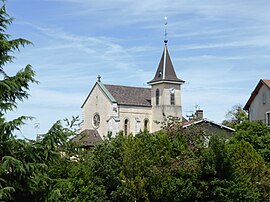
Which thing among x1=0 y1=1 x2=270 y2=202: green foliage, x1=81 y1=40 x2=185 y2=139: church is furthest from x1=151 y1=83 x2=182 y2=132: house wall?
x1=0 y1=1 x2=270 y2=202: green foliage

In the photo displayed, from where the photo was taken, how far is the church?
85.0 metres

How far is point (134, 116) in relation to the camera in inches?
3396

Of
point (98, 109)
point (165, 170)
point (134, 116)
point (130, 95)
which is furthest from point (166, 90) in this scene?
point (165, 170)

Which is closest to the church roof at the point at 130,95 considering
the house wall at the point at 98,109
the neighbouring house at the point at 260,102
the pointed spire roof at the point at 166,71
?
the house wall at the point at 98,109

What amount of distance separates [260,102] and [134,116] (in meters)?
36.2

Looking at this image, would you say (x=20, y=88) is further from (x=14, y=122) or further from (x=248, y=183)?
(x=248, y=183)

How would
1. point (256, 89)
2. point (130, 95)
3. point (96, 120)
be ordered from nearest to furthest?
point (256, 89) → point (96, 120) → point (130, 95)

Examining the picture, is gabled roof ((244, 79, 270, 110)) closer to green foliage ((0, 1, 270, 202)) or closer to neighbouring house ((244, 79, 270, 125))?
neighbouring house ((244, 79, 270, 125))

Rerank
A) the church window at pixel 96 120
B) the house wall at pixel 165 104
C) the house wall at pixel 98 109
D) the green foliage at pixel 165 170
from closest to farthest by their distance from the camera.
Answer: the green foliage at pixel 165 170
the house wall at pixel 98 109
the church window at pixel 96 120
the house wall at pixel 165 104

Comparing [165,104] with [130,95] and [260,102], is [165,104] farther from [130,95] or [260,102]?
[260,102]

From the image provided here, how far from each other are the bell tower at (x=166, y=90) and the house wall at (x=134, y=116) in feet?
5.92

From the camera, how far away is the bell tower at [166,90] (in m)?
86.9

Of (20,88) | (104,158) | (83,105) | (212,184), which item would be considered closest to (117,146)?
(104,158)

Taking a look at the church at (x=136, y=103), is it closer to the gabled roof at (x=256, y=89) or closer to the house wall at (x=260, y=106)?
the gabled roof at (x=256, y=89)
